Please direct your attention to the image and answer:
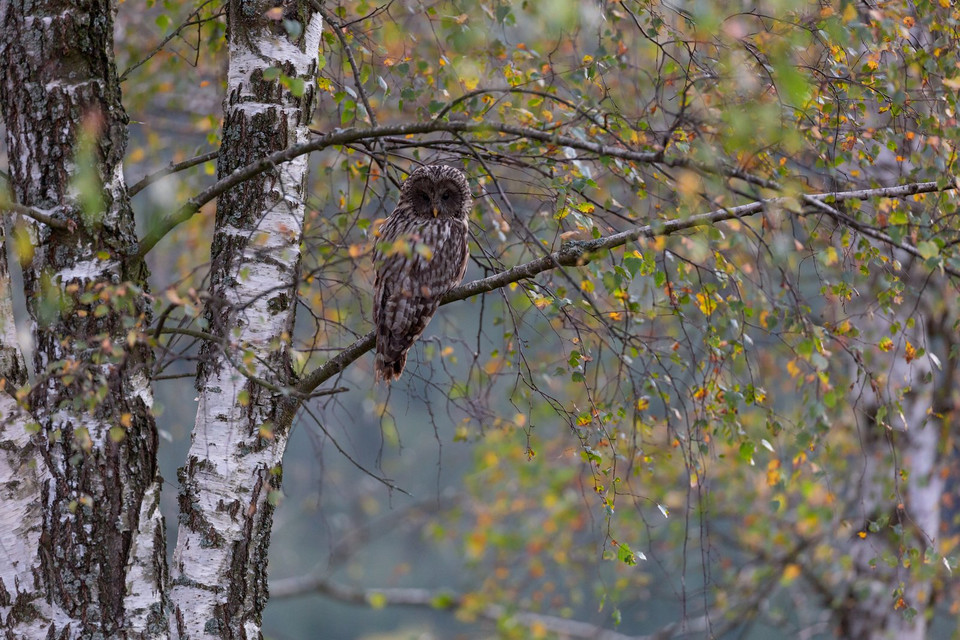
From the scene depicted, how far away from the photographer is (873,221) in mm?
2824

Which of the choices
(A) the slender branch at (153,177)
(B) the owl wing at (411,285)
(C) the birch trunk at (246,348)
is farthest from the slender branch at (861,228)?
(A) the slender branch at (153,177)

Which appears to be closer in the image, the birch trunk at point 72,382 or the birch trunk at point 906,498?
the birch trunk at point 72,382

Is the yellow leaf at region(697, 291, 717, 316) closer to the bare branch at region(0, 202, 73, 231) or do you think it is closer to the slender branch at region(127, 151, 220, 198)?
the slender branch at region(127, 151, 220, 198)

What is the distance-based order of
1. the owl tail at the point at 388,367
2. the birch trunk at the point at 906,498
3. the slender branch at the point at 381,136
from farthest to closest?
1. the birch trunk at the point at 906,498
2. the owl tail at the point at 388,367
3. the slender branch at the point at 381,136

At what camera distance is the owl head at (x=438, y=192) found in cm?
414

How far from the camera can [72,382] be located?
2529 millimetres

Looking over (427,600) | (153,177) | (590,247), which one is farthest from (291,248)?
(427,600)

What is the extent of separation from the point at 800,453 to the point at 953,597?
11.7 feet

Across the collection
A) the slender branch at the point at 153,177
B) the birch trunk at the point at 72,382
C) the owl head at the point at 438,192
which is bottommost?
the birch trunk at the point at 72,382

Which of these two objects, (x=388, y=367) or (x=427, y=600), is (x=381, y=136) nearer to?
(x=388, y=367)

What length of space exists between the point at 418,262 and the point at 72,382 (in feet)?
5.22

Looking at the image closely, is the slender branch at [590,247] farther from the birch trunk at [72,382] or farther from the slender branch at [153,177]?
the slender branch at [153,177]

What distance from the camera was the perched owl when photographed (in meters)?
3.72

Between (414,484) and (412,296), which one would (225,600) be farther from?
(414,484)
